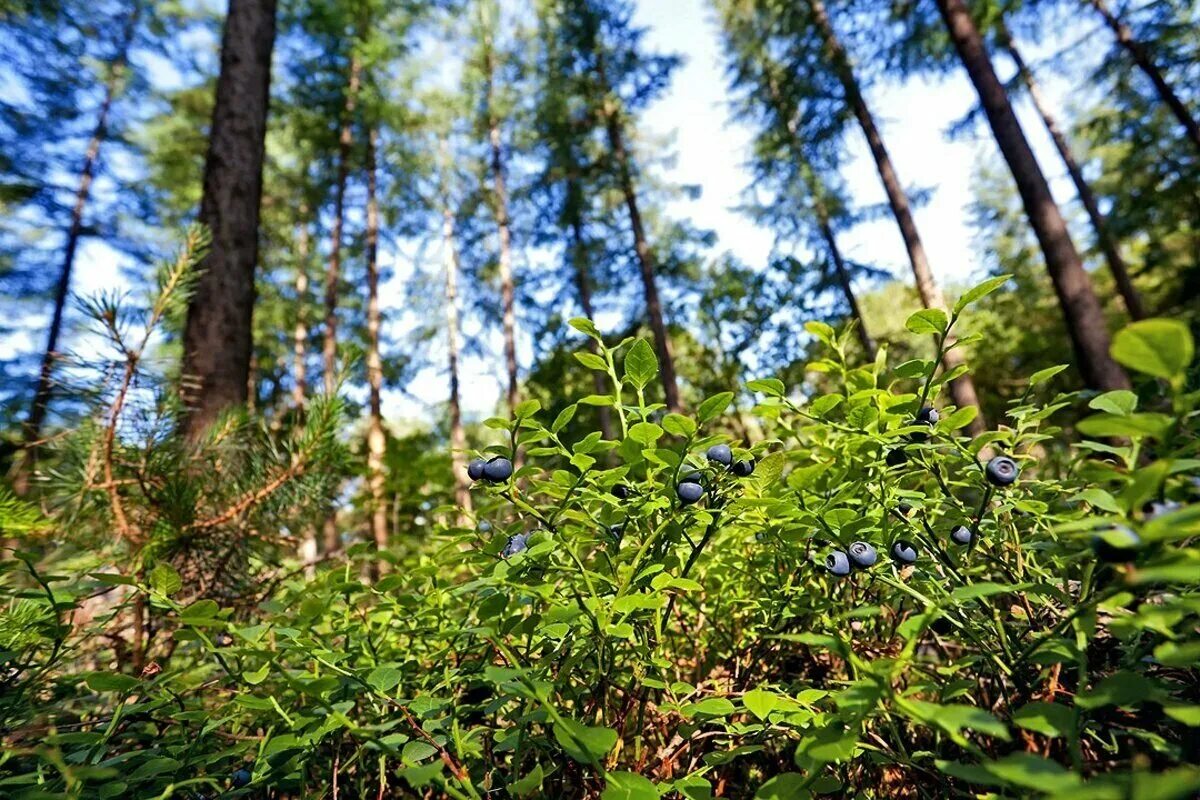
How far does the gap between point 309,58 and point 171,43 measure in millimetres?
4683

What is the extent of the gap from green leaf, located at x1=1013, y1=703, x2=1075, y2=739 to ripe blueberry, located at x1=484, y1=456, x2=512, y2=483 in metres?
0.58

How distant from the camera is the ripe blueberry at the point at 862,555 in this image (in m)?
0.75

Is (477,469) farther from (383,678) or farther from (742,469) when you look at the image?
(742,469)

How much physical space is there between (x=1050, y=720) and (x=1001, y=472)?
0.98 ft

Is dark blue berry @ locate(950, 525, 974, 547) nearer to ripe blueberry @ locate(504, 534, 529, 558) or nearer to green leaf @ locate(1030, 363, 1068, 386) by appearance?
green leaf @ locate(1030, 363, 1068, 386)

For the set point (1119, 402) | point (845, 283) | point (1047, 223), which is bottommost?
point (1119, 402)

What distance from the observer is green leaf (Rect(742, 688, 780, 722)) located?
619 millimetres

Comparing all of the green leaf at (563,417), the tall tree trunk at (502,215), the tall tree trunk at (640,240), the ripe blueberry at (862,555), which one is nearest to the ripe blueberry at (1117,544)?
the ripe blueberry at (862,555)

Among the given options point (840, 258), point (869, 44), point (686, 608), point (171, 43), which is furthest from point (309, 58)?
point (686, 608)

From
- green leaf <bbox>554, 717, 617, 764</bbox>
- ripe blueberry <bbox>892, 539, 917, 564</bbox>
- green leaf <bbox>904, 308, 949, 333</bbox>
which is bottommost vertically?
green leaf <bbox>554, 717, 617, 764</bbox>

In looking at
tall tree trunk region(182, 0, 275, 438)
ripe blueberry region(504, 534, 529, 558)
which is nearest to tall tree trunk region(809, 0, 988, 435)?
tall tree trunk region(182, 0, 275, 438)

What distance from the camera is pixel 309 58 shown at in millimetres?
11750

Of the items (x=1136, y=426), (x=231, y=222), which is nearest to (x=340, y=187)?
(x=231, y=222)

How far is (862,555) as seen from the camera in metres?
0.76
